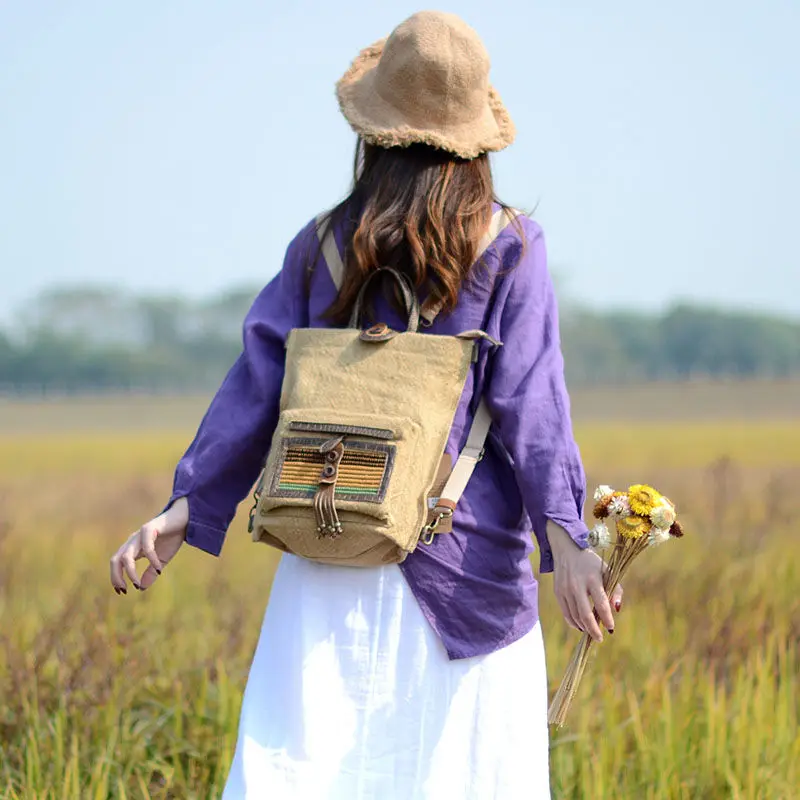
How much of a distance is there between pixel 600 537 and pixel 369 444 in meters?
0.38

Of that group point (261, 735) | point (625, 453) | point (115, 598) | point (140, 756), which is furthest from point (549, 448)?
point (625, 453)

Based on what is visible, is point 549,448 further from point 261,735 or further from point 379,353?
point 261,735

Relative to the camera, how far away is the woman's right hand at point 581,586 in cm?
191

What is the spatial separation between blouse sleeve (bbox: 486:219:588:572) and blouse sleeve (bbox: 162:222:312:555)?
0.38 m

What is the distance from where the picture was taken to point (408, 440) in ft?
6.38

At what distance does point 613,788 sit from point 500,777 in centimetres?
105

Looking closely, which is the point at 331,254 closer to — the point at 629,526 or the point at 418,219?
the point at 418,219

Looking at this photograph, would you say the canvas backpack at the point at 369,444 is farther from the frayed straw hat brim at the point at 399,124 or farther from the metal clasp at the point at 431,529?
the frayed straw hat brim at the point at 399,124

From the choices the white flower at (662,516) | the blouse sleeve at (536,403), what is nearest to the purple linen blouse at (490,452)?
the blouse sleeve at (536,403)

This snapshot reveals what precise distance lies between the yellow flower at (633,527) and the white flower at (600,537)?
22 mm

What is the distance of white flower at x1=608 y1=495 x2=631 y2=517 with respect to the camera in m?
1.94

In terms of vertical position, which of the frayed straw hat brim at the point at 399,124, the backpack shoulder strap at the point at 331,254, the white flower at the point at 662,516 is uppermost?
the frayed straw hat brim at the point at 399,124

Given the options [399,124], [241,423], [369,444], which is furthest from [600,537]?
[399,124]

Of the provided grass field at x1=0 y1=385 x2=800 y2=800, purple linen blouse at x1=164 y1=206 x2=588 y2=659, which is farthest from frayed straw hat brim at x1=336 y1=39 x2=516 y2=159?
grass field at x1=0 y1=385 x2=800 y2=800
